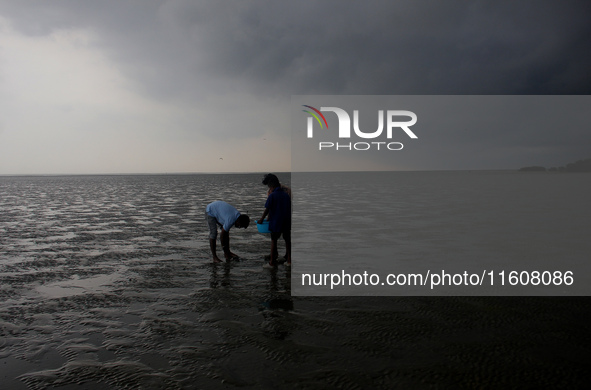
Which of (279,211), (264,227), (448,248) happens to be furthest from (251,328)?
(448,248)

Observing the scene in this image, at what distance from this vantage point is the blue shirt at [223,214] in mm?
8859

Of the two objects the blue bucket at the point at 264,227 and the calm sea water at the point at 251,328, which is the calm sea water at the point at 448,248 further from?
the blue bucket at the point at 264,227

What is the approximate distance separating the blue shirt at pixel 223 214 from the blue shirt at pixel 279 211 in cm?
89

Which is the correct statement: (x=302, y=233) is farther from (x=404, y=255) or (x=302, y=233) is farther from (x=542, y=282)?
(x=542, y=282)

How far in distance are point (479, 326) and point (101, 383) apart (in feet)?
15.0

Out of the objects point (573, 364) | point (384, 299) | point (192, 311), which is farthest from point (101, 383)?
point (573, 364)

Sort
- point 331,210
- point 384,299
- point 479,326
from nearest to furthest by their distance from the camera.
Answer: point 479,326, point 384,299, point 331,210

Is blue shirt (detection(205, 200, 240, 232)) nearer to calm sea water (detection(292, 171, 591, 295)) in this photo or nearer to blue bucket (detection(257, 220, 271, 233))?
blue bucket (detection(257, 220, 271, 233))

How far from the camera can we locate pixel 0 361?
441 centimetres

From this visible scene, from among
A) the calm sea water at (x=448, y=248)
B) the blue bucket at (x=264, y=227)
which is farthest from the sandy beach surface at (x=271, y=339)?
the blue bucket at (x=264, y=227)

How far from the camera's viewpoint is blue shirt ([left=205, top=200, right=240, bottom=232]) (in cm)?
886

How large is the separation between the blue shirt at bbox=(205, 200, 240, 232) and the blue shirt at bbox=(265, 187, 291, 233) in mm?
886

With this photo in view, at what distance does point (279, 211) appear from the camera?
27.9 ft

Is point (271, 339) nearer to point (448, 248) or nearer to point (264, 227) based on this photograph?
point (264, 227)
